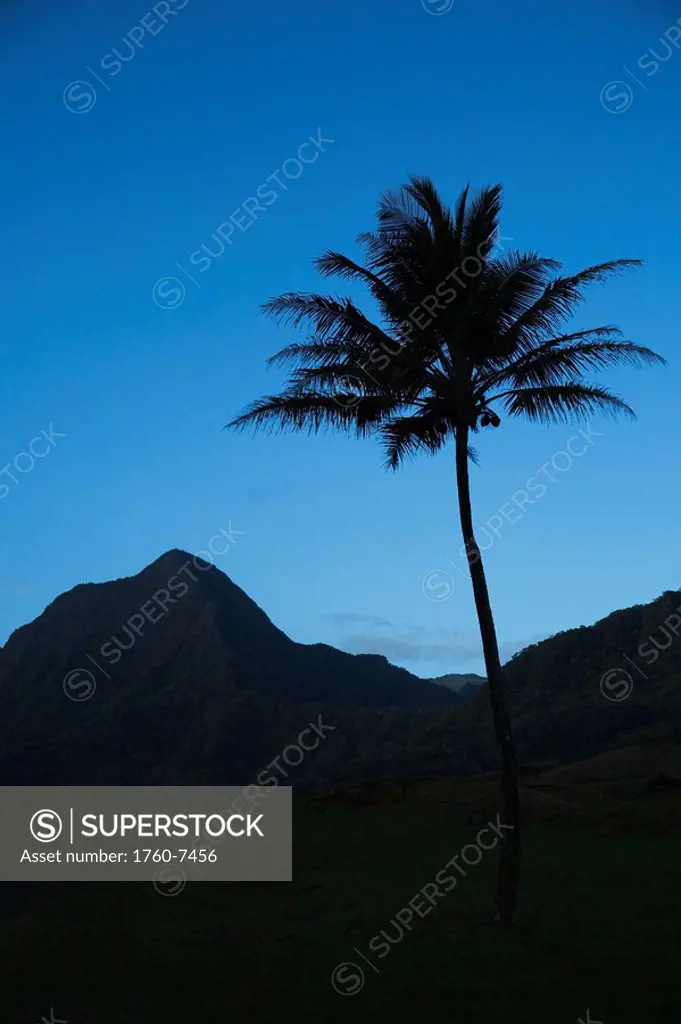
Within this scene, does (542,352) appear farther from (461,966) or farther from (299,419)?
(461,966)

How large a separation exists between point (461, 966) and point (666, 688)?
6488cm

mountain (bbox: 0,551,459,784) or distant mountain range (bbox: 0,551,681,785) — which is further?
mountain (bbox: 0,551,459,784)

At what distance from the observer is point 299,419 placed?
16828 mm

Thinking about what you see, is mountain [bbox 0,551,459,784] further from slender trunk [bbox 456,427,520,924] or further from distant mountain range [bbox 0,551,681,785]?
slender trunk [bbox 456,427,520,924]

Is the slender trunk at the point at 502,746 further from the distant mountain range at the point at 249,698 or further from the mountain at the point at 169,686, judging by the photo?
the mountain at the point at 169,686

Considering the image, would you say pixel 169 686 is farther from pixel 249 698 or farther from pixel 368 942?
pixel 368 942

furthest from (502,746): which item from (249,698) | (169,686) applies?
(169,686)

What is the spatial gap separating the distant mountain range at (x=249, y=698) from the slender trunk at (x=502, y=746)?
27.6 metres

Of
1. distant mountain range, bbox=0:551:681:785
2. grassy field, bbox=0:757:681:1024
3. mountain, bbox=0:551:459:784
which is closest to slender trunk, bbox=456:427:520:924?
grassy field, bbox=0:757:681:1024

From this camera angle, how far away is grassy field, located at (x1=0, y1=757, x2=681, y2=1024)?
1239 centimetres

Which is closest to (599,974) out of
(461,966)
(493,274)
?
(461,966)

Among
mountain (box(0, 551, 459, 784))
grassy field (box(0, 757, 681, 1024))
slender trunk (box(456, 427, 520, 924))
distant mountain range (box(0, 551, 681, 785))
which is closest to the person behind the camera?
grassy field (box(0, 757, 681, 1024))

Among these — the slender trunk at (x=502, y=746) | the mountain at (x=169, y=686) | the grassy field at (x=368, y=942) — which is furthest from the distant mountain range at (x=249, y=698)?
the slender trunk at (x=502, y=746)

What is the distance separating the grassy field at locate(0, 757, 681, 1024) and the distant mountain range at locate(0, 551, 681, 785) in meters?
21.1
